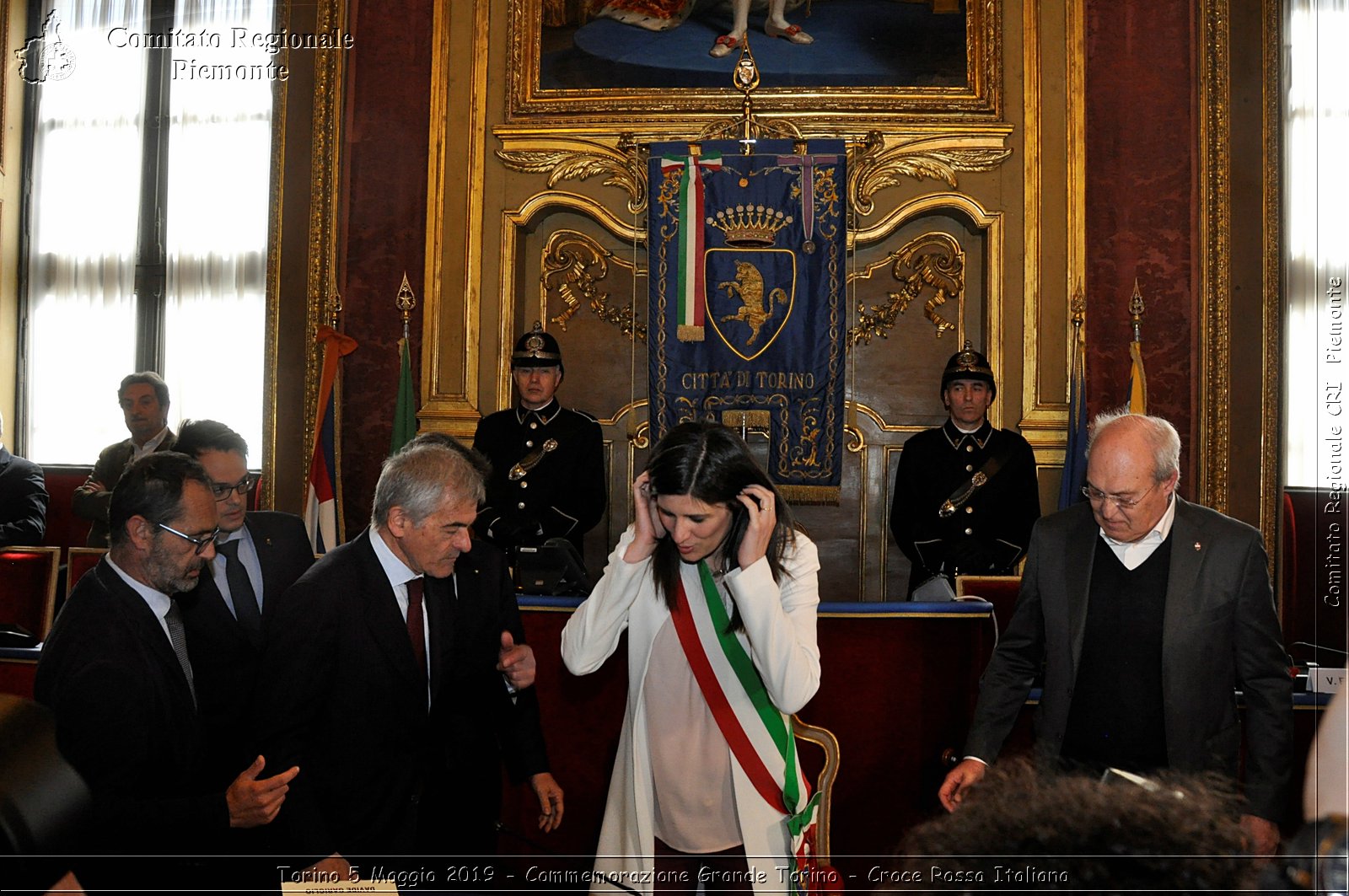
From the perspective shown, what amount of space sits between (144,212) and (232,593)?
562 centimetres

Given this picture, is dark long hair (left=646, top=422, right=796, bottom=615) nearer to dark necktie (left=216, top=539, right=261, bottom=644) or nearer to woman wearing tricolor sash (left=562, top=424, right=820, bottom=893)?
woman wearing tricolor sash (left=562, top=424, right=820, bottom=893)

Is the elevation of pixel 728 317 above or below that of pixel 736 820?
above

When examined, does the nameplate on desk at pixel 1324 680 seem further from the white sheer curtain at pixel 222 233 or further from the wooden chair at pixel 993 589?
the white sheer curtain at pixel 222 233

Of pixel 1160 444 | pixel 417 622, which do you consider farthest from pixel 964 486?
pixel 417 622

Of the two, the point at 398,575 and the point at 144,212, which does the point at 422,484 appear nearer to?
the point at 398,575

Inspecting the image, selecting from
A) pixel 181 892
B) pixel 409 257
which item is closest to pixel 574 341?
pixel 409 257

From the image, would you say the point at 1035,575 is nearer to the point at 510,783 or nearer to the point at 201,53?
the point at 510,783

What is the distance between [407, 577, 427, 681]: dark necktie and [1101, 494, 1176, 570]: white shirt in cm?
176

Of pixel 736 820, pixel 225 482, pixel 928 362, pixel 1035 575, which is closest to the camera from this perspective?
pixel 736 820

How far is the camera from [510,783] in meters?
3.90

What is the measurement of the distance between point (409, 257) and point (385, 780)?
5453 millimetres

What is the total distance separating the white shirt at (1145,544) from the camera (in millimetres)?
3013

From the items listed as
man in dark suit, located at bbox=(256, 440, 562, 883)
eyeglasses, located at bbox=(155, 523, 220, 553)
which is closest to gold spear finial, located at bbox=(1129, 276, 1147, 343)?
man in dark suit, located at bbox=(256, 440, 562, 883)

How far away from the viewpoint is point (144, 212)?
8312 millimetres
